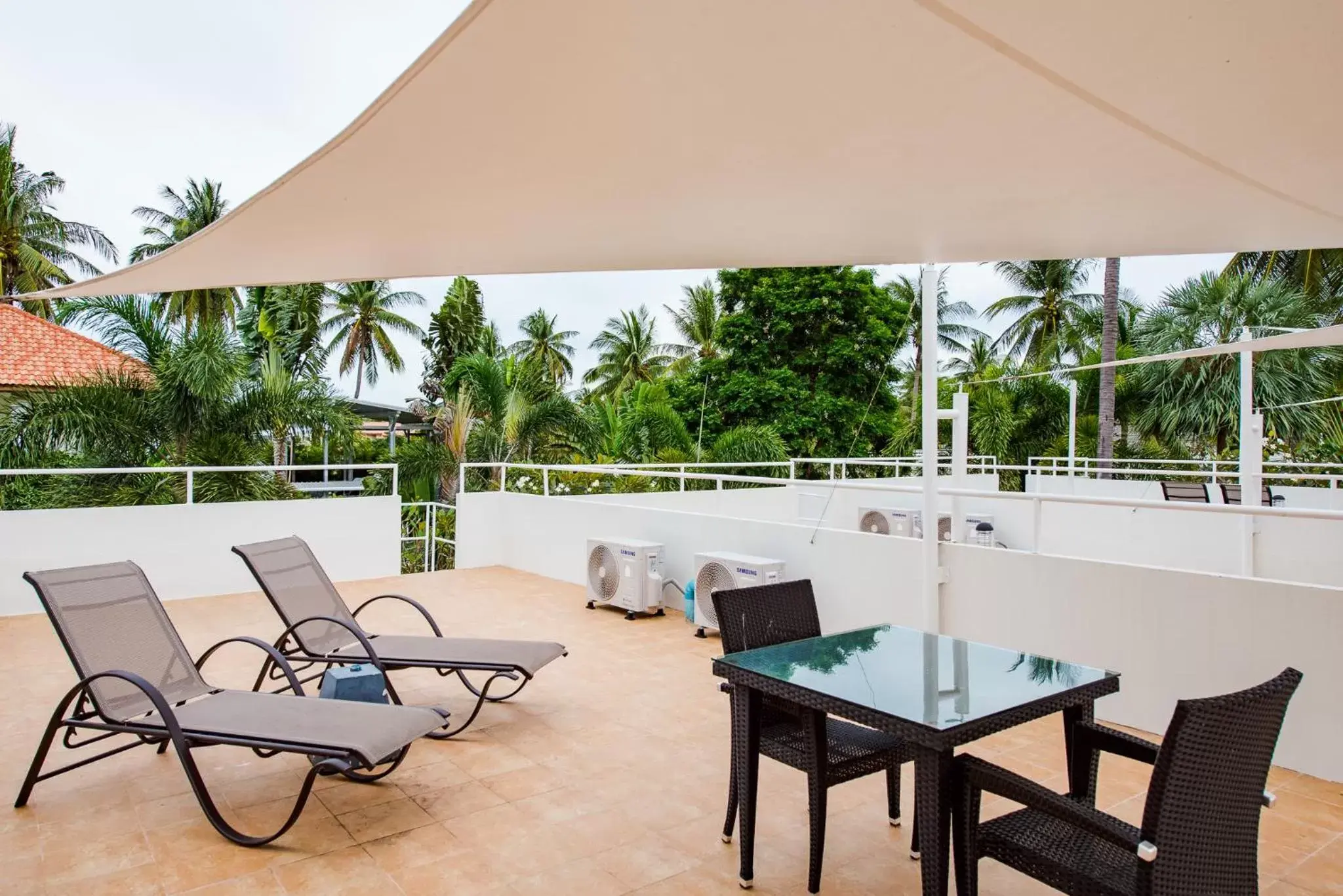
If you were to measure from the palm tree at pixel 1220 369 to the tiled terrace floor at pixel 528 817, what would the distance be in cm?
1540

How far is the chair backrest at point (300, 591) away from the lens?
187 inches

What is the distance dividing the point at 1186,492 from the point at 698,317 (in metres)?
21.0

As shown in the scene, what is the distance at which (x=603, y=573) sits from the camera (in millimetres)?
7383

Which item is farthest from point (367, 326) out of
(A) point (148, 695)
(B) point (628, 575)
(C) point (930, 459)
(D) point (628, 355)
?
(A) point (148, 695)

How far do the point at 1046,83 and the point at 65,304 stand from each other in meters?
22.0

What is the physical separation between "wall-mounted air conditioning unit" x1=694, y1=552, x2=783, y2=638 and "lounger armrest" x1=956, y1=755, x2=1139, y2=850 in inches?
144

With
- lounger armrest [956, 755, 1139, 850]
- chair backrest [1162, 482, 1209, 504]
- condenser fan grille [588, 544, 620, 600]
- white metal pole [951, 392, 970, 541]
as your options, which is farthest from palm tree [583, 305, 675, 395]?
lounger armrest [956, 755, 1139, 850]

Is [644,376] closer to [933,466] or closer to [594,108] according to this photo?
[933,466]

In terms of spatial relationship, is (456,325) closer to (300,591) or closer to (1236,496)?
(1236,496)

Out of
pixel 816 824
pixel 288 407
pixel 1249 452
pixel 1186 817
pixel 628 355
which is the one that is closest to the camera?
pixel 1186 817

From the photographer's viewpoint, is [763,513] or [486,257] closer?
[486,257]

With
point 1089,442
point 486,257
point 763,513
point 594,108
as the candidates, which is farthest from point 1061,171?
point 1089,442

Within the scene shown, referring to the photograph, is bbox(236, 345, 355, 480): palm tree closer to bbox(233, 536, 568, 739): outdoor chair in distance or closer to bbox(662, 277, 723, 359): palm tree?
bbox(233, 536, 568, 739): outdoor chair in distance

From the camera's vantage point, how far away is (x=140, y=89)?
81.6ft
